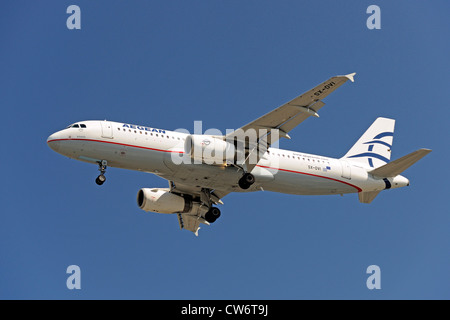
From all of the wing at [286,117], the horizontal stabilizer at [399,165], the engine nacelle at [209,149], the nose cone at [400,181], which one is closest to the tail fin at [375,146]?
the horizontal stabilizer at [399,165]

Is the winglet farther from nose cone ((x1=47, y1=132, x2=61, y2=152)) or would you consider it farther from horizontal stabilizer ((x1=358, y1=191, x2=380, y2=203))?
nose cone ((x1=47, y1=132, x2=61, y2=152))

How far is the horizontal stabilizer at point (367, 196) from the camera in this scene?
43375 millimetres

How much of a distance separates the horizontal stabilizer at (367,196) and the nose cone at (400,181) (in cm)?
128

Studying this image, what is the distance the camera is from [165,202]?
145 feet

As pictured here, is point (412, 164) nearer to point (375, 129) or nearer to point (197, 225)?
point (375, 129)

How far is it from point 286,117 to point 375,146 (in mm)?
11072

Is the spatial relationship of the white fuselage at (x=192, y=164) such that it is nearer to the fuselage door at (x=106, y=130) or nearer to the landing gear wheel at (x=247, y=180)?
the fuselage door at (x=106, y=130)

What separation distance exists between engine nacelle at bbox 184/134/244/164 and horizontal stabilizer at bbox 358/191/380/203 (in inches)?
384

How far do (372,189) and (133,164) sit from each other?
50.0 feet

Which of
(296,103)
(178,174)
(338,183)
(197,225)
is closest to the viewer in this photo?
(296,103)

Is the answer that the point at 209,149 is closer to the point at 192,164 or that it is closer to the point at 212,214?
the point at 192,164

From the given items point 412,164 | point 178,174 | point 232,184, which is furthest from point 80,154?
point 412,164

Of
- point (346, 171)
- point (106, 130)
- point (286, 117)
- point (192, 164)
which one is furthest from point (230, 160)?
point (346, 171)

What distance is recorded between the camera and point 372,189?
4269 cm
